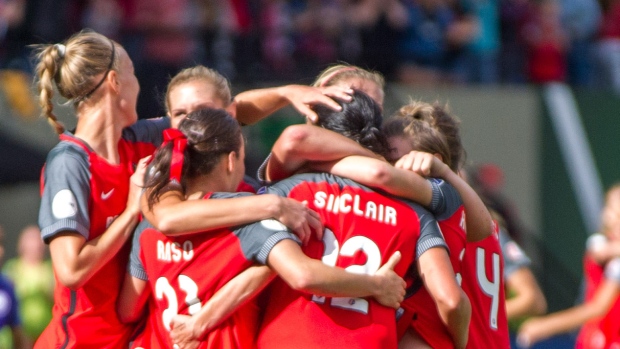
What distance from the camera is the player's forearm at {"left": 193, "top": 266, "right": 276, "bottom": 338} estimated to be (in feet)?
9.89

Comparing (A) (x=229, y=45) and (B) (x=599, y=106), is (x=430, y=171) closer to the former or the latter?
(A) (x=229, y=45)

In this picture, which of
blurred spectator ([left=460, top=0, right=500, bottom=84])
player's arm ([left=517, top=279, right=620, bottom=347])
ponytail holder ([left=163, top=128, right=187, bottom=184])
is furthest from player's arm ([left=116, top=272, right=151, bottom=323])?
blurred spectator ([left=460, top=0, right=500, bottom=84])

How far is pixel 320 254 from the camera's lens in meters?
3.09

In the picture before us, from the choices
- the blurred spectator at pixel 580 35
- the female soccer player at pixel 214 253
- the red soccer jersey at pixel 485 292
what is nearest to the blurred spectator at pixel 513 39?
the blurred spectator at pixel 580 35

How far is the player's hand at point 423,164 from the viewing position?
3.22 meters

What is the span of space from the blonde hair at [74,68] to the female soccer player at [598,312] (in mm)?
2726

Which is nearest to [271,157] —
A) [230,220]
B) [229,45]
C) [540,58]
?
[230,220]

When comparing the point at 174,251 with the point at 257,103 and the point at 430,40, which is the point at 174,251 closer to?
the point at 257,103

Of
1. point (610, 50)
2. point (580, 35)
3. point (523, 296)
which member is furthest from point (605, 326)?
point (580, 35)

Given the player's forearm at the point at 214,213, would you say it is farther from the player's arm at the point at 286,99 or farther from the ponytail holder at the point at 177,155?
the player's arm at the point at 286,99

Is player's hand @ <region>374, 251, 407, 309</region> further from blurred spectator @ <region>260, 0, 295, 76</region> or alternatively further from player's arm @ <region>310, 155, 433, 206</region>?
blurred spectator @ <region>260, 0, 295, 76</region>

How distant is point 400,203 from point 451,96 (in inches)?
314

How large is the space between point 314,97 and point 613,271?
2.70 meters

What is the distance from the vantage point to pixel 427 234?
3158 mm
